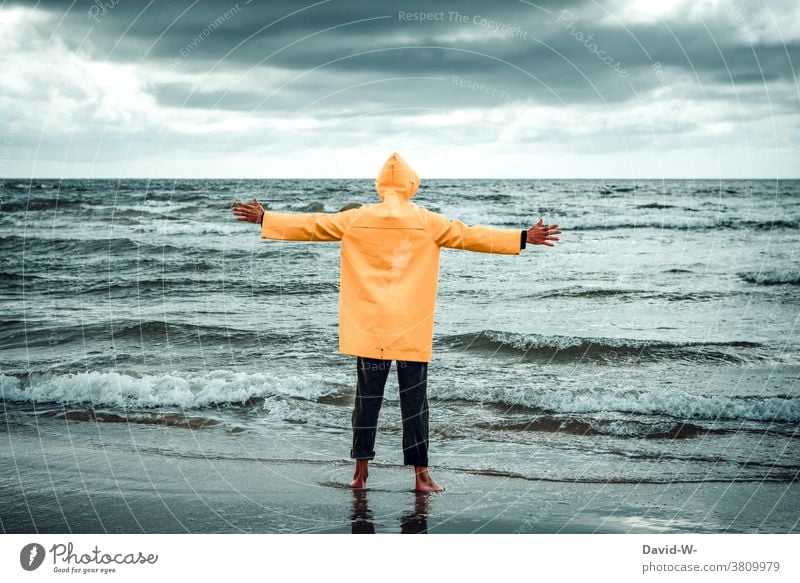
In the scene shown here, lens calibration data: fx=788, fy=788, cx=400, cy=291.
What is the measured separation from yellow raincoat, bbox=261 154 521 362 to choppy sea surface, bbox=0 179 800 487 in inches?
75.6

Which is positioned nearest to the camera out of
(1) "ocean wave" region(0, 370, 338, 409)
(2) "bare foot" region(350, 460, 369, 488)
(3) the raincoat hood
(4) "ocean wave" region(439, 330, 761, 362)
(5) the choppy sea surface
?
(3) the raincoat hood

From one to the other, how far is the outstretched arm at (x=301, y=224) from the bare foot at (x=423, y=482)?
198 cm

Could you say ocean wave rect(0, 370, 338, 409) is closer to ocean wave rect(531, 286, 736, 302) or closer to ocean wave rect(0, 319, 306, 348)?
ocean wave rect(0, 319, 306, 348)

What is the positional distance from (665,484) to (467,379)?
4.02 meters

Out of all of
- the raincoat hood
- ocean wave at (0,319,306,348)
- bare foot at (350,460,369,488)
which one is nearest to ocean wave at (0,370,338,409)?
ocean wave at (0,319,306,348)

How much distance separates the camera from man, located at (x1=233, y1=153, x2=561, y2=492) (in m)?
5.67

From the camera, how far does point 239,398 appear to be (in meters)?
9.34

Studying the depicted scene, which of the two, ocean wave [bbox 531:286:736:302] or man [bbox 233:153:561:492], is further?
ocean wave [bbox 531:286:736:302]

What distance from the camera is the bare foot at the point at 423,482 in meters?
6.22

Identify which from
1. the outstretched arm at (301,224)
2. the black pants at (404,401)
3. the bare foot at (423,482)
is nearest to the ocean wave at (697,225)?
the bare foot at (423,482)

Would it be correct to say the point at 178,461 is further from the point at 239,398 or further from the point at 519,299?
the point at 519,299

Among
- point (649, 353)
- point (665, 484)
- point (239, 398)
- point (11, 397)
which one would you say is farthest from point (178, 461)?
point (649, 353)

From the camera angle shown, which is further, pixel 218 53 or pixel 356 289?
pixel 218 53

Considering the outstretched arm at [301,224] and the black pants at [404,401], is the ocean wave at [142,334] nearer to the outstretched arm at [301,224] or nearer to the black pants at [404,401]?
the black pants at [404,401]
